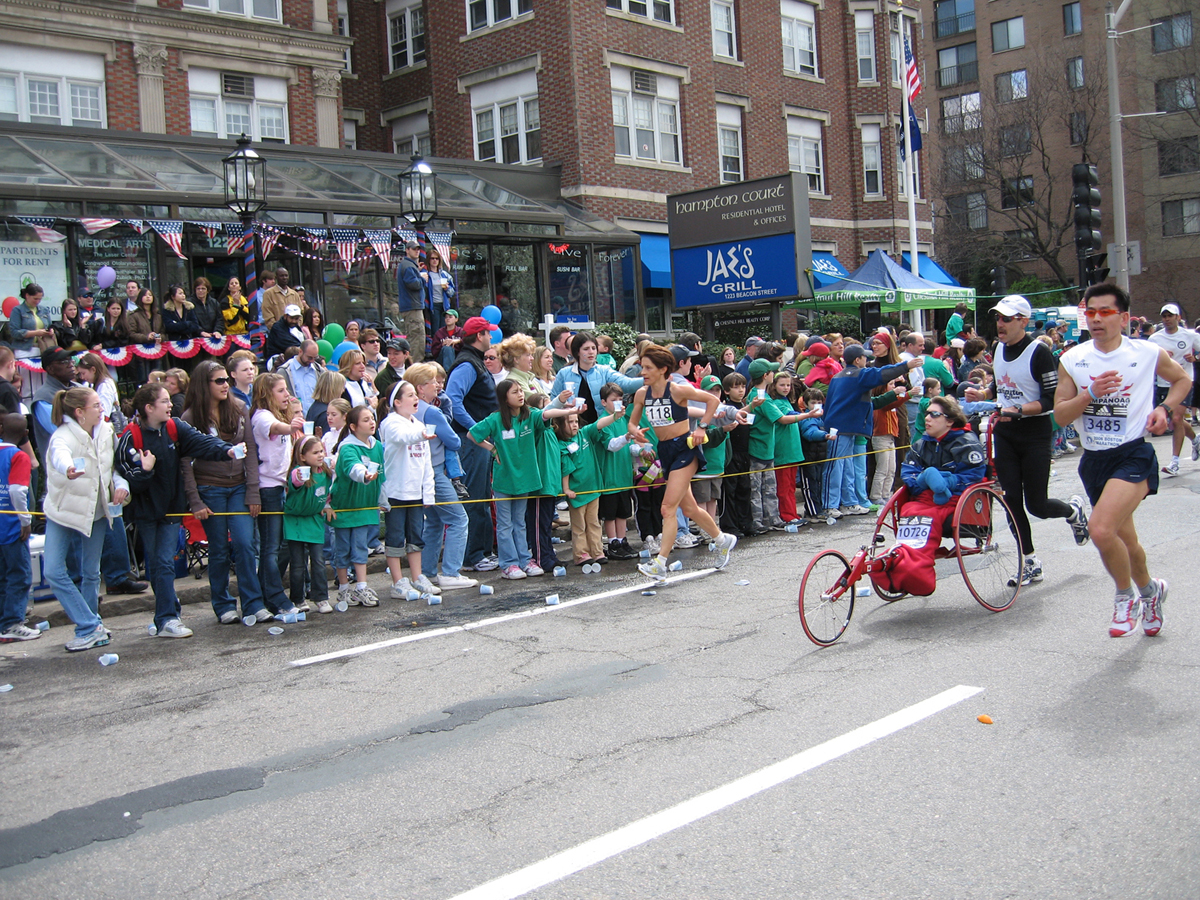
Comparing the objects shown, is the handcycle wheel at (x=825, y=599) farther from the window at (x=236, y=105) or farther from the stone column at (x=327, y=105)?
the stone column at (x=327, y=105)

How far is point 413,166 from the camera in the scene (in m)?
14.1

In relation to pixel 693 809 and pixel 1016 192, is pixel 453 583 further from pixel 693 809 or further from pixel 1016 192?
pixel 1016 192

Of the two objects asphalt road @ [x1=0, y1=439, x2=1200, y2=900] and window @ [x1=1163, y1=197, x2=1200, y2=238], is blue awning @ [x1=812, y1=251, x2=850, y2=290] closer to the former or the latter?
asphalt road @ [x1=0, y1=439, x2=1200, y2=900]

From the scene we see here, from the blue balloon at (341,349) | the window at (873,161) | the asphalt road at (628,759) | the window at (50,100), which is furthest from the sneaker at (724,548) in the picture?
the window at (873,161)

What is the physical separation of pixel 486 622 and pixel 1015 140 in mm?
48597

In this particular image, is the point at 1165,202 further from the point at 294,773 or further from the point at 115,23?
the point at 294,773

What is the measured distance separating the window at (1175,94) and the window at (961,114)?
299 inches

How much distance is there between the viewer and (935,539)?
7203 millimetres

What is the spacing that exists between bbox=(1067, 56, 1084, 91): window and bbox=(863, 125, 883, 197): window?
2569 centimetres

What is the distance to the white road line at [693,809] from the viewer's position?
3.78 meters

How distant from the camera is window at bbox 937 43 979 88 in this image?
57.9 meters

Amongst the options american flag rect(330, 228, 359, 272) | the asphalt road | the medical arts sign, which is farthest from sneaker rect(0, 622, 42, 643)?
the medical arts sign

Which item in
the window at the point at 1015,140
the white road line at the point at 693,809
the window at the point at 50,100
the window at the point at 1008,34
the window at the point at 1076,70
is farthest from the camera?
the window at the point at 1008,34

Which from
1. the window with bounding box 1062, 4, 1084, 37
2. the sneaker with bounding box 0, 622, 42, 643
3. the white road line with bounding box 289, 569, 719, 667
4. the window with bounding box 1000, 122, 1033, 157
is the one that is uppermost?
the window with bounding box 1062, 4, 1084, 37
